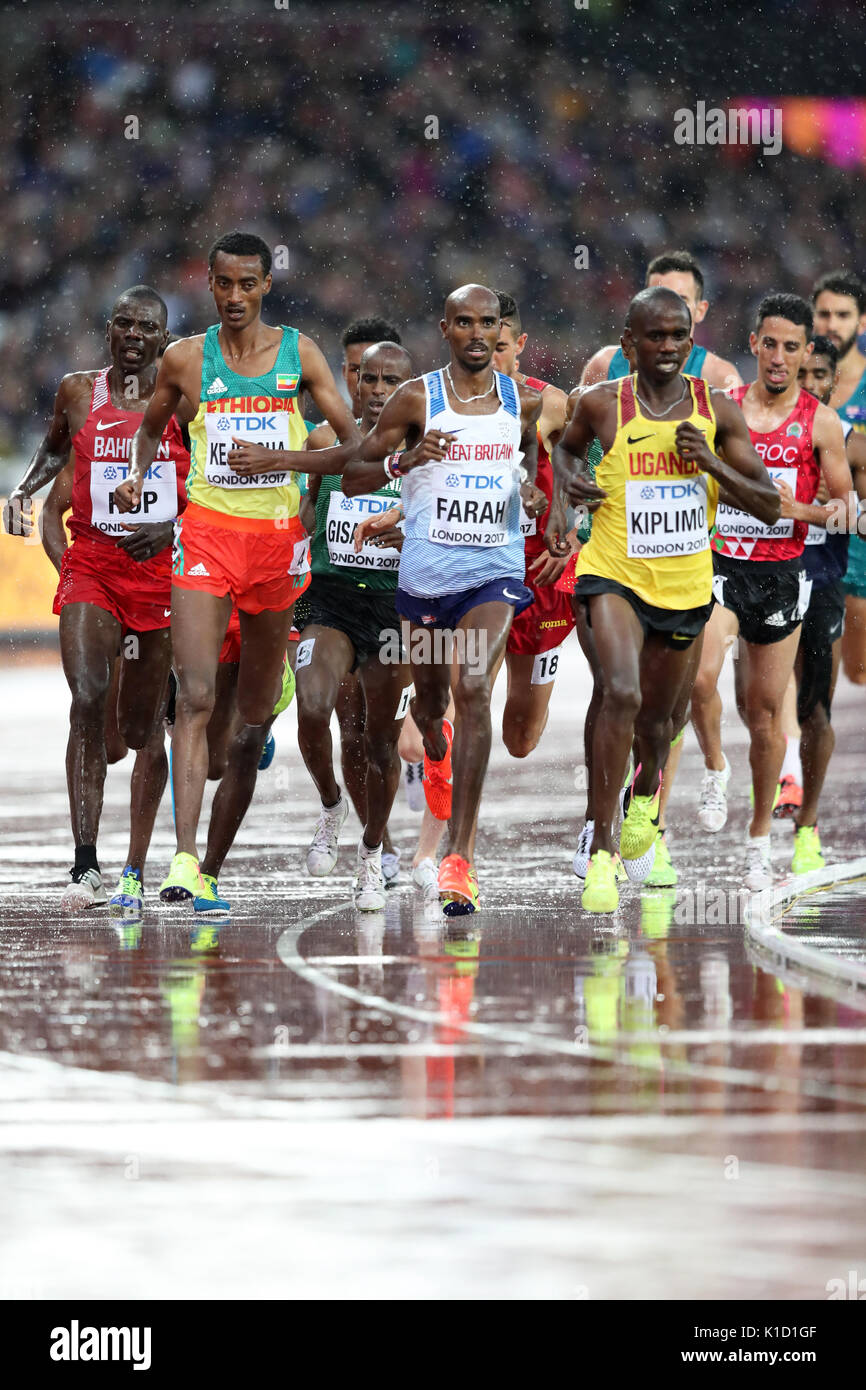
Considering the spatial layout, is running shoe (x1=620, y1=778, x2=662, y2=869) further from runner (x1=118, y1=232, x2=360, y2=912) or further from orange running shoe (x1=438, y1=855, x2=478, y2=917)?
runner (x1=118, y1=232, x2=360, y2=912)

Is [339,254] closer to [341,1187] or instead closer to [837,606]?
[837,606]

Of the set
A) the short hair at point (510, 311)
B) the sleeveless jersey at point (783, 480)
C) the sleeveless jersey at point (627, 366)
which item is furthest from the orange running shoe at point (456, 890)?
the short hair at point (510, 311)

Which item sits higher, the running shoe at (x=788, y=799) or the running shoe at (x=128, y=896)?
the running shoe at (x=788, y=799)

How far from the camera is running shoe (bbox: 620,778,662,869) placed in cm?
869

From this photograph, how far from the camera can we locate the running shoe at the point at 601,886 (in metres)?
7.89

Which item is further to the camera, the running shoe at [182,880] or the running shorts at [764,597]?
the running shorts at [764,597]

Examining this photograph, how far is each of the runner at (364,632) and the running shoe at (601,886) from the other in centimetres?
110

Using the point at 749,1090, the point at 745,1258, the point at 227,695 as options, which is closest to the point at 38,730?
the point at 227,695

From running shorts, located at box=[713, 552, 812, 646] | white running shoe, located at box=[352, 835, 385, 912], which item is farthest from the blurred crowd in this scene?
white running shoe, located at box=[352, 835, 385, 912]

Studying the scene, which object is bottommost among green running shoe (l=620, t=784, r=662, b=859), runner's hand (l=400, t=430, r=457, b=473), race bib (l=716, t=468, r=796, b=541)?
green running shoe (l=620, t=784, r=662, b=859)

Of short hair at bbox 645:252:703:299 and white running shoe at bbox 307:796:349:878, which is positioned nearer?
white running shoe at bbox 307:796:349:878

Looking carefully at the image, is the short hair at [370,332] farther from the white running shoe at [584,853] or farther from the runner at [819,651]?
the white running shoe at [584,853]

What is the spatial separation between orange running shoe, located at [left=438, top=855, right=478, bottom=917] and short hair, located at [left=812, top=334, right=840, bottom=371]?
3.90 meters

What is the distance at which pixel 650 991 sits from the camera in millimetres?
6223
